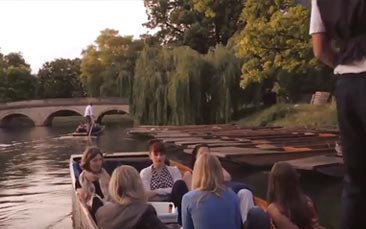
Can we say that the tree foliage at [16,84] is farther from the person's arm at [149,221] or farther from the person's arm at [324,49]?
the person's arm at [324,49]

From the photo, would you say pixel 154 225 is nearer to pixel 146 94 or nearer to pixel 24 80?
pixel 146 94

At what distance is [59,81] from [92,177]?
6062cm

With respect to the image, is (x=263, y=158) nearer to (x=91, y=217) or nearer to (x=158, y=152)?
(x=158, y=152)

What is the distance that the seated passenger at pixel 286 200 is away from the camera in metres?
3.43

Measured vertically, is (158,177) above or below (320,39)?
below

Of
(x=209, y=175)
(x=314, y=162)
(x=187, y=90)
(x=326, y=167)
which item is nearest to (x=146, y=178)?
(x=209, y=175)

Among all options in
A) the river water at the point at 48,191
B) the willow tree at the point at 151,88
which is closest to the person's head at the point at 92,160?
the river water at the point at 48,191

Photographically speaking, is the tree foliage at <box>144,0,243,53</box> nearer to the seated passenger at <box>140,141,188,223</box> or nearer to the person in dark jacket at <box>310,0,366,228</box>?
the seated passenger at <box>140,141,188,223</box>

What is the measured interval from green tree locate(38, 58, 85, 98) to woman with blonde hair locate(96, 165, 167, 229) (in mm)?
61841

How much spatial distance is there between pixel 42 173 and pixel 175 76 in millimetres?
12364

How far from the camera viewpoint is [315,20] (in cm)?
166

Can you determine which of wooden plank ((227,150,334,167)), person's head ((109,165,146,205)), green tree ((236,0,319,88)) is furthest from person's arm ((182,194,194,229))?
green tree ((236,0,319,88))

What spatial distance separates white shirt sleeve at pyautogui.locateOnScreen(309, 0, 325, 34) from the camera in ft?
5.41

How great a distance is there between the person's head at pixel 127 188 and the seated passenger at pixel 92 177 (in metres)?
2.00
